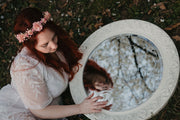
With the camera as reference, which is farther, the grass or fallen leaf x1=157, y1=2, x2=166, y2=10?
fallen leaf x1=157, y1=2, x2=166, y2=10

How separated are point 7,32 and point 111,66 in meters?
2.23

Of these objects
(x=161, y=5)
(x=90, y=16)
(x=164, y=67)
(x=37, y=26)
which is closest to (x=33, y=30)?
(x=37, y=26)

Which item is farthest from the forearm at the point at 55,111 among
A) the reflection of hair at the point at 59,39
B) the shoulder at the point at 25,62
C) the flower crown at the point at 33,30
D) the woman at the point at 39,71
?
the flower crown at the point at 33,30

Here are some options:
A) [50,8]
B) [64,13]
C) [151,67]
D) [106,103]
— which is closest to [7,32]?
[50,8]

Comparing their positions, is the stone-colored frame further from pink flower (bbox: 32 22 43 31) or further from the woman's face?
A: pink flower (bbox: 32 22 43 31)

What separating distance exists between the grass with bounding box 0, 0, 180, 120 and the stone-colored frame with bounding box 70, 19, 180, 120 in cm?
66

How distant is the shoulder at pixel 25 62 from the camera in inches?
65.1

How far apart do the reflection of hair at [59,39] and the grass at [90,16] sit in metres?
0.75

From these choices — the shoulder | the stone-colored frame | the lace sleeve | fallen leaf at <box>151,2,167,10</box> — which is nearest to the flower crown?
the shoulder

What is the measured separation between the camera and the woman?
1.55 metres

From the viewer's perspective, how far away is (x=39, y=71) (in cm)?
173

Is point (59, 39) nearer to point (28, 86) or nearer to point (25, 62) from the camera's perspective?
point (25, 62)

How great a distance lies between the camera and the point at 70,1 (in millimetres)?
3156

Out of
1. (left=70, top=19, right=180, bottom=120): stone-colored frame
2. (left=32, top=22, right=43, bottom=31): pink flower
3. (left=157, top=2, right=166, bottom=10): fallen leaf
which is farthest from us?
(left=157, top=2, right=166, bottom=10): fallen leaf
